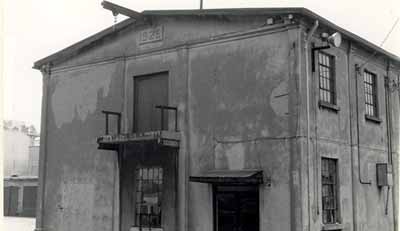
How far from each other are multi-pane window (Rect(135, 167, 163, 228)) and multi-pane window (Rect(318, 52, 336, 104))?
4.97 meters

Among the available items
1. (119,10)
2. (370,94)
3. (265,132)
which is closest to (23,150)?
(119,10)

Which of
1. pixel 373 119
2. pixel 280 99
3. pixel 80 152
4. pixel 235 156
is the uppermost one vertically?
pixel 280 99

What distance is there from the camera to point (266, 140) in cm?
1338

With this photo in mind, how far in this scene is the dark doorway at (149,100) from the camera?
620 inches

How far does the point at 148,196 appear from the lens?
50.5 feet

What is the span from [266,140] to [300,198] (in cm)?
171

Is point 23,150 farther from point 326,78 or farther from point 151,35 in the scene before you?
point 326,78

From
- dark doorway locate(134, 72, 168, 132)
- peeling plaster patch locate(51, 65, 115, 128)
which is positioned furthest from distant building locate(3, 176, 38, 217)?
dark doorway locate(134, 72, 168, 132)

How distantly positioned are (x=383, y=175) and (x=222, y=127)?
5.10 meters

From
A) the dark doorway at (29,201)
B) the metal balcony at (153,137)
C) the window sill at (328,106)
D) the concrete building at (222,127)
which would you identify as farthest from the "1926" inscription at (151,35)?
the dark doorway at (29,201)

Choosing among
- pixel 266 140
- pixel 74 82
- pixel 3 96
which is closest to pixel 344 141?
pixel 266 140

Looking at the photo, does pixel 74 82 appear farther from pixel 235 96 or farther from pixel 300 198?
pixel 300 198

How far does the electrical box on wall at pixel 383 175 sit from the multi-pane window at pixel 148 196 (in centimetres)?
630

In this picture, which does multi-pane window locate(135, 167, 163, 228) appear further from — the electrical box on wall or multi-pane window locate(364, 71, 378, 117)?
multi-pane window locate(364, 71, 378, 117)
